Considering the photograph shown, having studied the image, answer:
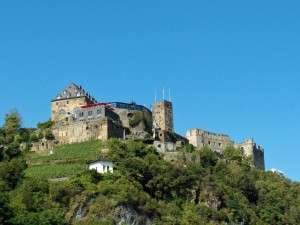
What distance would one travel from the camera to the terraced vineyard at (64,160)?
72856 millimetres

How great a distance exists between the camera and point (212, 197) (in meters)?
73.2

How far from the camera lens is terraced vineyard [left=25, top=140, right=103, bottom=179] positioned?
239 feet

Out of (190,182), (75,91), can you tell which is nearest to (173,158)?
(190,182)

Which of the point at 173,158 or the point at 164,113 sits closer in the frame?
the point at 173,158

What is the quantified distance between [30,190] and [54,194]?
90.8 inches

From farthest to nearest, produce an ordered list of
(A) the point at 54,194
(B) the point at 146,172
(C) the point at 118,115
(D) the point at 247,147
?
(D) the point at 247,147 < (C) the point at 118,115 < (B) the point at 146,172 < (A) the point at 54,194

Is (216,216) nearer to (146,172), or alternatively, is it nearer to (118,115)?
(146,172)

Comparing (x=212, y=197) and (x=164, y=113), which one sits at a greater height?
(x=164, y=113)

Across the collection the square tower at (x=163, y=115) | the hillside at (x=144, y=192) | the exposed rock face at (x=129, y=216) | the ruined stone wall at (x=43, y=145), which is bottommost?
the exposed rock face at (x=129, y=216)

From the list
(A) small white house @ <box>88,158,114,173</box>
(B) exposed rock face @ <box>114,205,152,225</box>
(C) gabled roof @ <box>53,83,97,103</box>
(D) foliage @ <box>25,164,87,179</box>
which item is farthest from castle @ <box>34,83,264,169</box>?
(B) exposed rock face @ <box>114,205,152,225</box>

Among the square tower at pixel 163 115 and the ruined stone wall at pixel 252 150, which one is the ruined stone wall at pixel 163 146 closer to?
the square tower at pixel 163 115

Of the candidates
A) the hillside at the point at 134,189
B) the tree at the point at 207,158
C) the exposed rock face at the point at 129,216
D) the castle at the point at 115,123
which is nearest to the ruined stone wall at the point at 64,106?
the castle at the point at 115,123

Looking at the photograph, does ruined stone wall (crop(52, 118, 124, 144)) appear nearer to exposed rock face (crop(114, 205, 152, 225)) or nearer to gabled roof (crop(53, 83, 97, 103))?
gabled roof (crop(53, 83, 97, 103))

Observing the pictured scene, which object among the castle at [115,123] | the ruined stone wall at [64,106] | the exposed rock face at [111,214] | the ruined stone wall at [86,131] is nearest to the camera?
the exposed rock face at [111,214]
